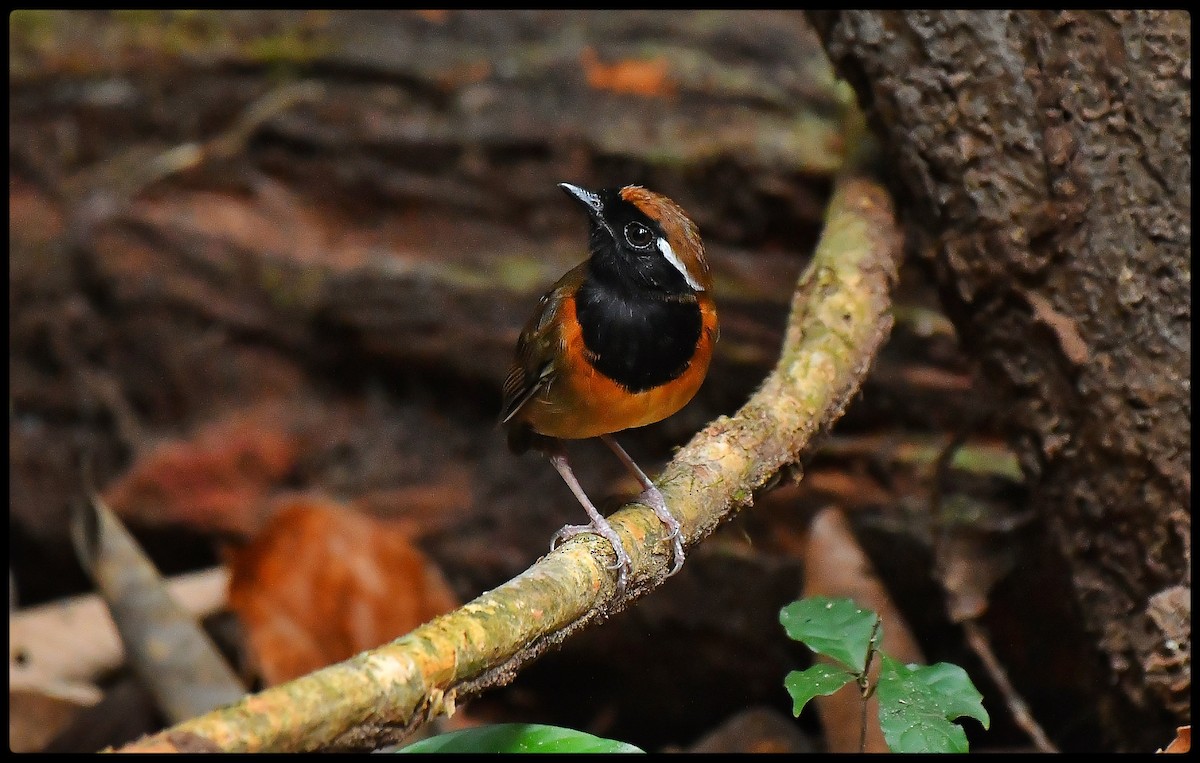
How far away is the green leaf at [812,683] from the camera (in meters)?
2.65

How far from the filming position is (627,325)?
3.50 m

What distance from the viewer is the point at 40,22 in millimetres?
6844

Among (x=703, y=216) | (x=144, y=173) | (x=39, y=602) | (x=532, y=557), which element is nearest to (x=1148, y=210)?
(x=703, y=216)

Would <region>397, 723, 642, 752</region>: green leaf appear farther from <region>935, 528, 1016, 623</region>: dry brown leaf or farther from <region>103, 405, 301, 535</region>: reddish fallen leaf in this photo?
<region>103, 405, 301, 535</region>: reddish fallen leaf

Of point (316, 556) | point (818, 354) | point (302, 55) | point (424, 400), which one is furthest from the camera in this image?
point (302, 55)

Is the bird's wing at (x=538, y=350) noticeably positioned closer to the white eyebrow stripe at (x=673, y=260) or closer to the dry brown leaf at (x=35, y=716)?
→ the white eyebrow stripe at (x=673, y=260)

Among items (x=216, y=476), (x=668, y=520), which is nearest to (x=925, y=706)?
(x=668, y=520)

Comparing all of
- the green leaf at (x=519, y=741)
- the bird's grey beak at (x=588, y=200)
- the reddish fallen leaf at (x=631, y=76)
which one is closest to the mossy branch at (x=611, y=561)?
the green leaf at (x=519, y=741)

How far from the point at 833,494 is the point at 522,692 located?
1860 mm

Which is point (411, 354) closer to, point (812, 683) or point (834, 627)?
point (834, 627)

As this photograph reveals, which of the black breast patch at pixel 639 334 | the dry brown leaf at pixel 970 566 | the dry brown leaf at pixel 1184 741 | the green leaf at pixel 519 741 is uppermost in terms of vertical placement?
the black breast patch at pixel 639 334

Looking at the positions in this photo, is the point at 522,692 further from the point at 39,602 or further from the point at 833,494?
the point at 39,602

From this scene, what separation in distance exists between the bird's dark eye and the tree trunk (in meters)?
1.14

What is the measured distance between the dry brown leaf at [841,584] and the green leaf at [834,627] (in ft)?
4.36
